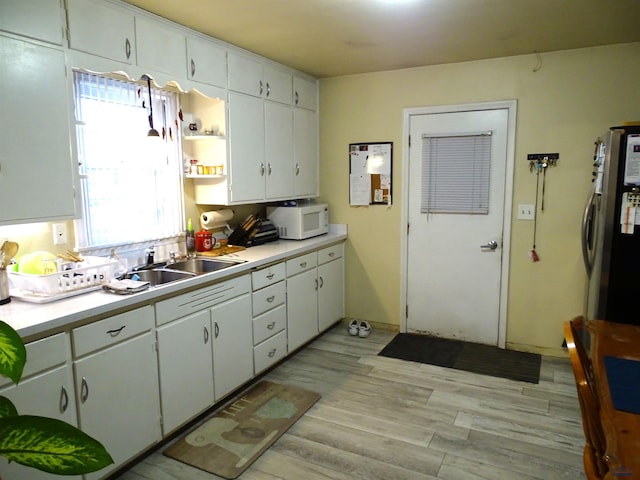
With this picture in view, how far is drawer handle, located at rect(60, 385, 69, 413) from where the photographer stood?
1.94 m

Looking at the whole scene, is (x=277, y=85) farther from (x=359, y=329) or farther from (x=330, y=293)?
(x=359, y=329)

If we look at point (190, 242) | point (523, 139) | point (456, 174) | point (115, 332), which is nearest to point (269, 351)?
point (190, 242)

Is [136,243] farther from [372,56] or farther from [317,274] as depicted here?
[372,56]

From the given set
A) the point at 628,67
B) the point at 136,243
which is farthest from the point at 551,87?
the point at 136,243

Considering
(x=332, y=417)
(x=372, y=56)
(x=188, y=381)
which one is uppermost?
(x=372, y=56)

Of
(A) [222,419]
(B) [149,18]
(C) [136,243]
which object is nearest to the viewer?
(B) [149,18]

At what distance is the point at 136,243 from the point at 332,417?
67.5 inches

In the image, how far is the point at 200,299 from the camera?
2682mm

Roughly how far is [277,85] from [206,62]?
87 cm

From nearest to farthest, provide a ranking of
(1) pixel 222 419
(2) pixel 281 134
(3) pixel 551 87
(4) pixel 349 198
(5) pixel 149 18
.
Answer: (5) pixel 149 18
(1) pixel 222 419
(3) pixel 551 87
(2) pixel 281 134
(4) pixel 349 198

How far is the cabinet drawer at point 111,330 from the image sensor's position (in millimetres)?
2002

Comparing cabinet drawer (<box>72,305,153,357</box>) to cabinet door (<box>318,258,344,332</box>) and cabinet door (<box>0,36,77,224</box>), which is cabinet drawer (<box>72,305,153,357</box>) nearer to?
cabinet door (<box>0,36,77,224</box>)

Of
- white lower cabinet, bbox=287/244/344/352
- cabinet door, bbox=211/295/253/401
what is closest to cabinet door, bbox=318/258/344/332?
white lower cabinet, bbox=287/244/344/352

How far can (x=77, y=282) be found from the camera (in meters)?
2.24
